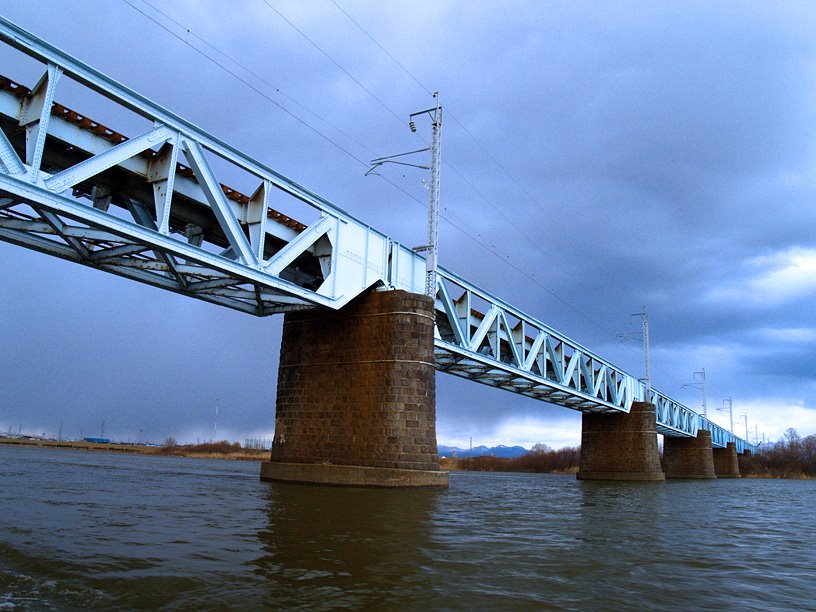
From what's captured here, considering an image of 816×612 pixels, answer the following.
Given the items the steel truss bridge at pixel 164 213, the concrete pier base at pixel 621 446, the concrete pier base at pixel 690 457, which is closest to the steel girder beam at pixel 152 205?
the steel truss bridge at pixel 164 213

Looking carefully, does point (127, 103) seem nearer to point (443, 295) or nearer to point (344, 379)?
point (344, 379)

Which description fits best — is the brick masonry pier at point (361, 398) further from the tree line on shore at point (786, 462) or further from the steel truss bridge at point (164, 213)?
the tree line on shore at point (786, 462)

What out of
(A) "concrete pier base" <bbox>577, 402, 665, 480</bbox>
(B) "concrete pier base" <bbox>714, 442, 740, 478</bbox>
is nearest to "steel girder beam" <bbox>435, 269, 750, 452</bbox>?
(A) "concrete pier base" <bbox>577, 402, 665, 480</bbox>

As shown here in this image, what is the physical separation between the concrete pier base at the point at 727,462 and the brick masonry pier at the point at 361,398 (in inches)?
4291

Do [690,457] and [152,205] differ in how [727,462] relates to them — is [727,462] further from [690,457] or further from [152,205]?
[152,205]

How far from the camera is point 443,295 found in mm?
30047

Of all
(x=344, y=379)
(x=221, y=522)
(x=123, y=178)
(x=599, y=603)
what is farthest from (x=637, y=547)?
(x=123, y=178)

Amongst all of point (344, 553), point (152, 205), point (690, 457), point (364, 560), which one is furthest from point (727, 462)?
point (364, 560)

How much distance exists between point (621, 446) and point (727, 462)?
68.1m

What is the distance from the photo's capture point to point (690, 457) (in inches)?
3583

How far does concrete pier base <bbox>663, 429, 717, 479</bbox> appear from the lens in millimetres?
89250

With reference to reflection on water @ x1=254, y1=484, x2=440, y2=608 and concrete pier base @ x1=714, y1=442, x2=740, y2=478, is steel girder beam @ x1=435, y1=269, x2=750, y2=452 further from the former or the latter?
concrete pier base @ x1=714, y1=442, x2=740, y2=478

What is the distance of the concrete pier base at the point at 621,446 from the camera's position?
59031 mm

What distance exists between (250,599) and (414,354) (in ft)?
58.3
